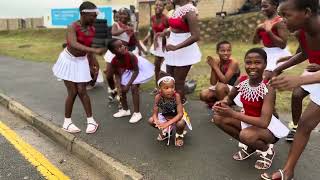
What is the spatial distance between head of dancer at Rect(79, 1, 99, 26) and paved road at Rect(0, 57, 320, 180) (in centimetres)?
150

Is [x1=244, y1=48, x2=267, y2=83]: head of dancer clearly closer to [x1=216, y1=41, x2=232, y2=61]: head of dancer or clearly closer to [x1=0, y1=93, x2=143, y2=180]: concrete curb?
[x1=0, y1=93, x2=143, y2=180]: concrete curb

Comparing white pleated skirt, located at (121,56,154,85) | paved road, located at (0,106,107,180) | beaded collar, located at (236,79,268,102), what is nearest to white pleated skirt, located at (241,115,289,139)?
beaded collar, located at (236,79,268,102)

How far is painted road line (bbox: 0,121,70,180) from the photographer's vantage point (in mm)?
5188

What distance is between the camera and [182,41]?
648 cm

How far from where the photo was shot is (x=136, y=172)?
4.80m

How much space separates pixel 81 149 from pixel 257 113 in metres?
2.25

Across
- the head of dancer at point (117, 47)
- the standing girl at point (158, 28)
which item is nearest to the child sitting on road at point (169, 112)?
the head of dancer at point (117, 47)

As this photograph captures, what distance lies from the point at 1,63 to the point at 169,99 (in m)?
11.0

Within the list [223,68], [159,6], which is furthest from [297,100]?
[159,6]

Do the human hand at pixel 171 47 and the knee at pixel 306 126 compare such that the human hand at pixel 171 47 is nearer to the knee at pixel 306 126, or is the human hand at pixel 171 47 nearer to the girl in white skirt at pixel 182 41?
the girl in white skirt at pixel 182 41

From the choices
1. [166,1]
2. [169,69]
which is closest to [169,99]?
[169,69]

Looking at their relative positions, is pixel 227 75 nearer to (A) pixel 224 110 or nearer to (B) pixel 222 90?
(B) pixel 222 90

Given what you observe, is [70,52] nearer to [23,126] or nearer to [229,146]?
[23,126]

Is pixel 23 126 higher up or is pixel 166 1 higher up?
pixel 166 1
